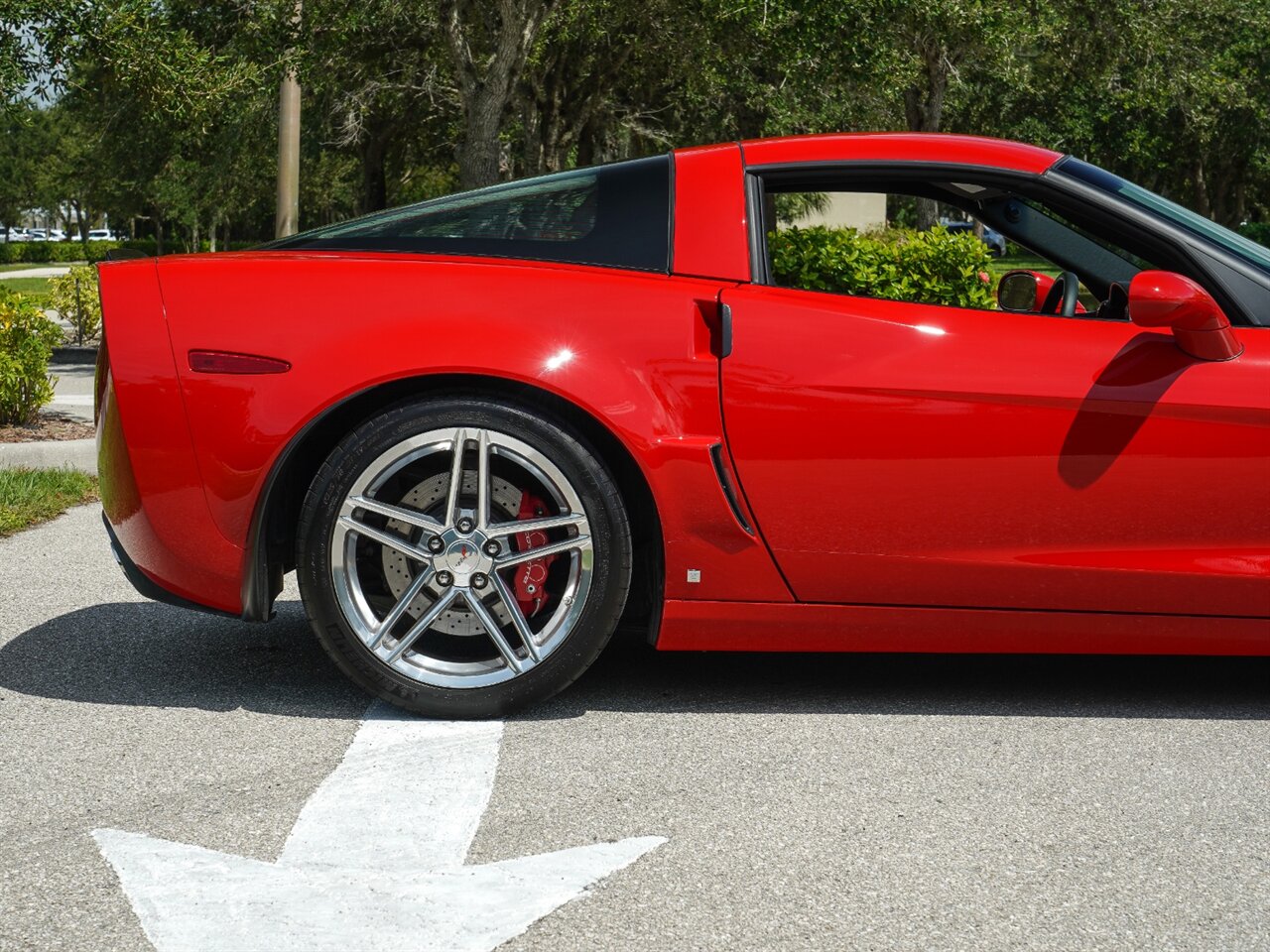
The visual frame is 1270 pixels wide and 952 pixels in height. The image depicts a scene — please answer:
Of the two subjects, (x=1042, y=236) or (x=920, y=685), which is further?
(x=1042, y=236)

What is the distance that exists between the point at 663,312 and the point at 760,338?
234mm

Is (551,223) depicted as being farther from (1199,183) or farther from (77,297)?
(1199,183)

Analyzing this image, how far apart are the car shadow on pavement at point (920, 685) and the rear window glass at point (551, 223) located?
3.80ft

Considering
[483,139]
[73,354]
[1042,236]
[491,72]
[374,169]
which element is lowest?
[73,354]

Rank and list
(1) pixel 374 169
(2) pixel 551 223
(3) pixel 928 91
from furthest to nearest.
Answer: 1. (1) pixel 374 169
2. (3) pixel 928 91
3. (2) pixel 551 223

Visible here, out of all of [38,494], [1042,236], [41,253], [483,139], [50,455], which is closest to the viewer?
[1042,236]

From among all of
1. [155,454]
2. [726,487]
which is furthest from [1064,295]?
[155,454]

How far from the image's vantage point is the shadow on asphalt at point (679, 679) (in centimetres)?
414

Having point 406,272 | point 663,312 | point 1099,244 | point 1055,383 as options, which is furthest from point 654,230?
point 1099,244

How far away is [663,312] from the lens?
12.3 ft

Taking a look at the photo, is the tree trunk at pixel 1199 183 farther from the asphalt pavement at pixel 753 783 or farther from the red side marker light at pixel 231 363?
the red side marker light at pixel 231 363

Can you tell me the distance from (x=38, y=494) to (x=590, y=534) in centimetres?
415

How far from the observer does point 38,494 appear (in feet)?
23.1

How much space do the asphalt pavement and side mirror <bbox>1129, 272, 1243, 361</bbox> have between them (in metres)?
0.96
